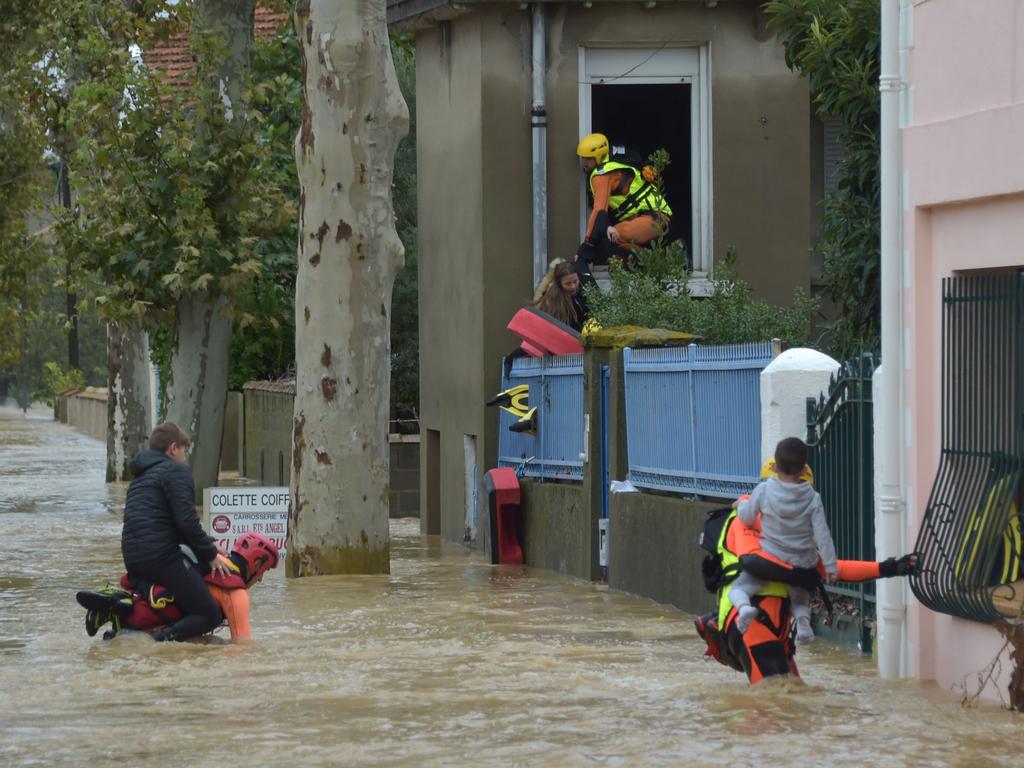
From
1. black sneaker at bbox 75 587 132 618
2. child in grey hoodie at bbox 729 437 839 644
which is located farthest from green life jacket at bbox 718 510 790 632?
black sneaker at bbox 75 587 132 618

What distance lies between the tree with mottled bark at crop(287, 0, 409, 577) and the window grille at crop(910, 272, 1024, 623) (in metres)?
8.10

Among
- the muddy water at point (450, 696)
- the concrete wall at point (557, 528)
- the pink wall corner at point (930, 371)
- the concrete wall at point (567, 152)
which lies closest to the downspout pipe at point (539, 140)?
the concrete wall at point (567, 152)

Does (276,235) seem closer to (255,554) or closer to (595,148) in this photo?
(595,148)

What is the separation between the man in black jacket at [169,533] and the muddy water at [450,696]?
23 cm

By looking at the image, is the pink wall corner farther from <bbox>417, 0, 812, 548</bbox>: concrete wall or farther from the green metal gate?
<bbox>417, 0, 812, 548</bbox>: concrete wall

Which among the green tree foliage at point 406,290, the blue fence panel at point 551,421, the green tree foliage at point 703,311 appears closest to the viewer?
the green tree foliage at point 703,311

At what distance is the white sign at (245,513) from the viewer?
17016 mm

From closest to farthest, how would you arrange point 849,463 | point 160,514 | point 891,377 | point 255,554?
point 891,377 < point 849,463 < point 160,514 < point 255,554

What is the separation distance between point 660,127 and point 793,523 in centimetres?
1189

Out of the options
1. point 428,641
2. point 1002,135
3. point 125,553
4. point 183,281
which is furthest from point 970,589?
point 183,281

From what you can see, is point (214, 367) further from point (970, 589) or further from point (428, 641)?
point (970, 589)

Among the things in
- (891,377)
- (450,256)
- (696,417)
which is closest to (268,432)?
(450,256)

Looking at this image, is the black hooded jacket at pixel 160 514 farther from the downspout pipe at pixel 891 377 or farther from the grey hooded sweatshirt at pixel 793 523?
the downspout pipe at pixel 891 377

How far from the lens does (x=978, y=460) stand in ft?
34.2
